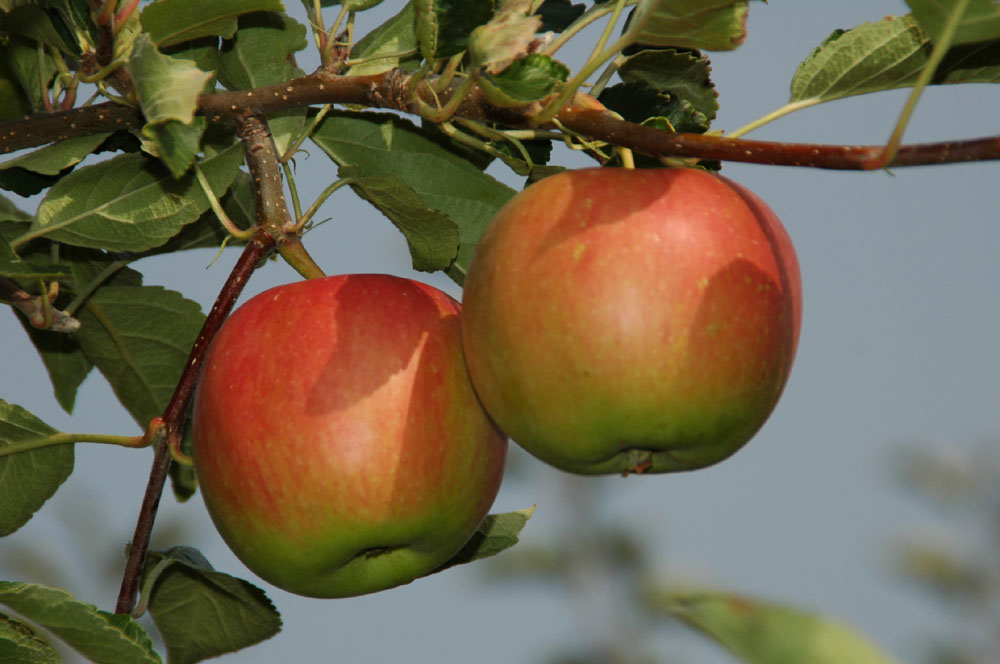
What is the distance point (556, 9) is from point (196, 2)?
0.42m

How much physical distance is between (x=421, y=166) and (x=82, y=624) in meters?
0.55

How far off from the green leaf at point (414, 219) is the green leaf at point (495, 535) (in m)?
0.28

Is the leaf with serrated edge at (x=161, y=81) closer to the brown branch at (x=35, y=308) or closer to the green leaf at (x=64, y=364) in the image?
the brown branch at (x=35, y=308)

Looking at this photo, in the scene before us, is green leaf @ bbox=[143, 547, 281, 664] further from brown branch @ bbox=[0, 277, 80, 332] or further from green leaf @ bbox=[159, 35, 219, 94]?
green leaf @ bbox=[159, 35, 219, 94]

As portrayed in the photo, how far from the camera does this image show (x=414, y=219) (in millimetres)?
1035

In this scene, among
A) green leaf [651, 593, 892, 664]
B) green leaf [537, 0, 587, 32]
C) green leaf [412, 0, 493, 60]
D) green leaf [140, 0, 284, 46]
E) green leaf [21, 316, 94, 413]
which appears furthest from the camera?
green leaf [21, 316, 94, 413]

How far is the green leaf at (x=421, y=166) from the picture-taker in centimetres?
110

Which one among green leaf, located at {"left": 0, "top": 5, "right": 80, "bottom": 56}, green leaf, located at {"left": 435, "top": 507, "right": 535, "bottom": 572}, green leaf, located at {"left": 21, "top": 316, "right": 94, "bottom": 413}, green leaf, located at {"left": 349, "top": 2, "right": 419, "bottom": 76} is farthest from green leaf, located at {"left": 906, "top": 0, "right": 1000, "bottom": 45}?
green leaf, located at {"left": 21, "top": 316, "right": 94, "bottom": 413}

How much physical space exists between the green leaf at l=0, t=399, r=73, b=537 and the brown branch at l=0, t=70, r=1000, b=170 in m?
0.28

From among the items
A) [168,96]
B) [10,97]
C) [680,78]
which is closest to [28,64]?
[10,97]

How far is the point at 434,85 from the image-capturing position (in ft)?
2.86

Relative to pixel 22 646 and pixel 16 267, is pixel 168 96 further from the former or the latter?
pixel 22 646

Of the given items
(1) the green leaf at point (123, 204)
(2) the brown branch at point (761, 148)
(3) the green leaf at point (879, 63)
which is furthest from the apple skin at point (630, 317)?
(1) the green leaf at point (123, 204)

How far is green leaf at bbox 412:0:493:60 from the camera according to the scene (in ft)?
2.60
